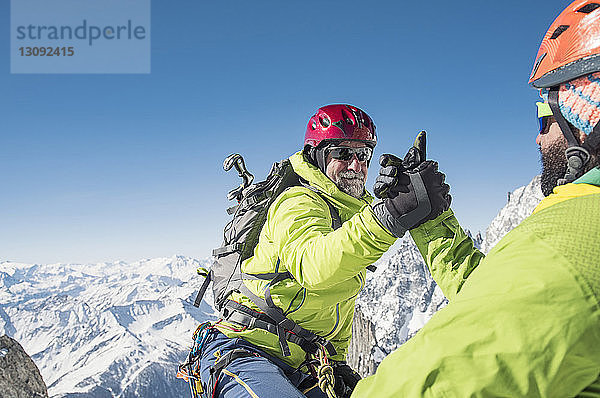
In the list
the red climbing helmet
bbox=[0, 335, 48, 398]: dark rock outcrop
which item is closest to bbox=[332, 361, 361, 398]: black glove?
the red climbing helmet

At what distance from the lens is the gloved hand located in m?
3.54

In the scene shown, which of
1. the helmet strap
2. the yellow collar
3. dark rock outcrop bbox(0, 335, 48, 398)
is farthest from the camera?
dark rock outcrop bbox(0, 335, 48, 398)

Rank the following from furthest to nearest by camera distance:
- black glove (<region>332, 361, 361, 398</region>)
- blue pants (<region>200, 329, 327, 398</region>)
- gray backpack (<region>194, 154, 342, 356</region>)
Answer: black glove (<region>332, 361, 361, 398</region>), gray backpack (<region>194, 154, 342, 356</region>), blue pants (<region>200, 329, 327, 398</region>)

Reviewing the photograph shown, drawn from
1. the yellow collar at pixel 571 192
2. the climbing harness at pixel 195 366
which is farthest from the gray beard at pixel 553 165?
the climbing harness at pixel 195 366

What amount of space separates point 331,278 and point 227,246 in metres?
2.19

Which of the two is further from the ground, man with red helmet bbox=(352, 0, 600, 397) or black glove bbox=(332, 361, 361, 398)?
man with red helmet bbox=(352, 0, 600, 397)

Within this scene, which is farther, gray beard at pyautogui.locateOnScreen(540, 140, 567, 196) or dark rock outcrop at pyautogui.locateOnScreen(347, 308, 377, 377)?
dark rock outcrop at pyautogui.locateOnScreen(347, 308, 377, 377)

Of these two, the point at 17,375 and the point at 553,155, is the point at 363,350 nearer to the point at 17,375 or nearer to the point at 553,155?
the point at 17,375

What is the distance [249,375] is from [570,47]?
13.1ft

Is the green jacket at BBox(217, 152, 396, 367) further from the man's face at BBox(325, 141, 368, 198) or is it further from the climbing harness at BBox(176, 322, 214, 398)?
the climbing harness at BBox(176, 322, 214, 398)

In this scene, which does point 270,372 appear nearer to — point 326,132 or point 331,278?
point 331,278

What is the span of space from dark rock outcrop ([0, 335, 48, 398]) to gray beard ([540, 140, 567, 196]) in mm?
11344

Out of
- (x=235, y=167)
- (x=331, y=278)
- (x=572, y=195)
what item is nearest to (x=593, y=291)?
(x=572, y=195)

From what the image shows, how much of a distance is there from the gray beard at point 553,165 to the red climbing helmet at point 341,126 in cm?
334
